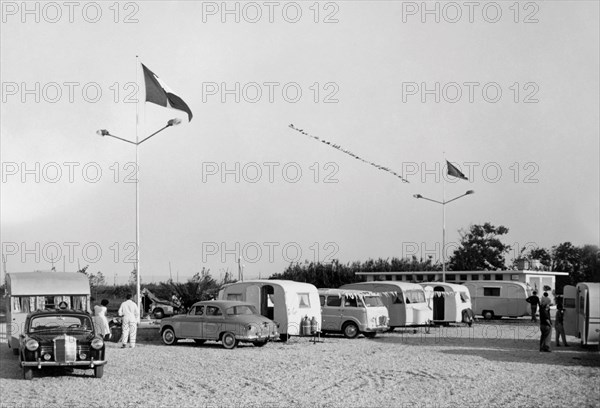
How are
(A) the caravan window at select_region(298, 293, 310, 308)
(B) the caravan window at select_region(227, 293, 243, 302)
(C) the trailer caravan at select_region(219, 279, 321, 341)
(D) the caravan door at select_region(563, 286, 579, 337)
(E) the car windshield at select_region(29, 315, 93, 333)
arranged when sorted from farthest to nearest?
(B) the caravan window at select_region(227, 293, 243, 302)
(A) the caravan window at select_region(298, 293, 310, 308)
(C) the trailer caravan at select_region(219, 279, 321, 341)
(D) the caravan door at select_region(563, 286, 579, 337)
(E) the car windshield at select_region(29, 315, 93, 333)

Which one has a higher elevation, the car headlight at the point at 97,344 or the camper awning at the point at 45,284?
the camper awning at the point at 45,284

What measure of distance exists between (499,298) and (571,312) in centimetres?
1678

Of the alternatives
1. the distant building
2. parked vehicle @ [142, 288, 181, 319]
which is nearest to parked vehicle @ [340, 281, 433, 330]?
parked vehicle @ [142, 288, 181, 319]

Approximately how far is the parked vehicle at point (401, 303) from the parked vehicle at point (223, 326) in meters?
7.78

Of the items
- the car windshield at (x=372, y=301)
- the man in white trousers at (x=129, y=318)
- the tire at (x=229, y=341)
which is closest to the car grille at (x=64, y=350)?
the man in white trousers at (x=129, y=318)

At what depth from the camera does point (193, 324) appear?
26.6 metres

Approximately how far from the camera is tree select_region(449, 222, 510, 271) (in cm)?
8100

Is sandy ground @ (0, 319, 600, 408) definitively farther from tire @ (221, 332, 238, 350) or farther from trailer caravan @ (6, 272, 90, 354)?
Answer: trailer caravan @ (6, 272, 90, 354)

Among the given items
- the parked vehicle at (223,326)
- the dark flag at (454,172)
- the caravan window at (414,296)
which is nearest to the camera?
the parked vehicle at (223,326)

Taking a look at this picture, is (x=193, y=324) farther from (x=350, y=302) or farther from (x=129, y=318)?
(x=350, y=302)

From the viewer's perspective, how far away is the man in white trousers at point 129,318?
994 inches

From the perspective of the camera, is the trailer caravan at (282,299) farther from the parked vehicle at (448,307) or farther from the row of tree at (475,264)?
the row of tree at (475,264)

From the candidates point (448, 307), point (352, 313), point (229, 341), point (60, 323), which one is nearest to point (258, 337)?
point (229, 341)

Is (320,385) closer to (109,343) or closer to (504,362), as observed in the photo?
(504,362)
